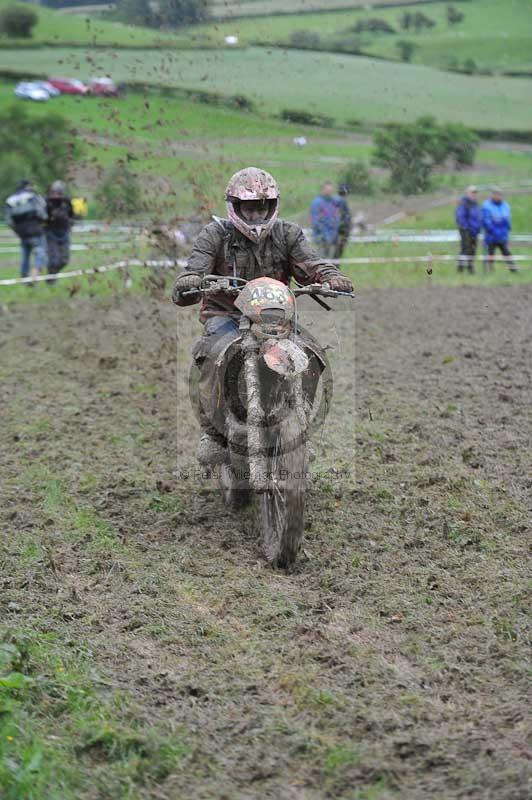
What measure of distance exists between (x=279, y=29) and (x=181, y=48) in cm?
154

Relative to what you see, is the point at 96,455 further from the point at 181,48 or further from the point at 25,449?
the point at 181,48

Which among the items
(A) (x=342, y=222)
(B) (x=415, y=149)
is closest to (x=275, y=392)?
(B) (x=415, y=149)

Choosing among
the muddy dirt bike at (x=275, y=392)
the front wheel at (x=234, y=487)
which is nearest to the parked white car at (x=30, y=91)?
the front wheel at (x=234, y=487)

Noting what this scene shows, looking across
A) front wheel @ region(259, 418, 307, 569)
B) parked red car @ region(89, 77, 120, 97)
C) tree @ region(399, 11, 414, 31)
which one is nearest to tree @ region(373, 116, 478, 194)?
tree @ region(399, 11, 414, 31)

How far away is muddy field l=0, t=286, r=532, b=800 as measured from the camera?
Answer: 13.9 ft

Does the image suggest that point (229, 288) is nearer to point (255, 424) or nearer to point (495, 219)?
point (255, 424)

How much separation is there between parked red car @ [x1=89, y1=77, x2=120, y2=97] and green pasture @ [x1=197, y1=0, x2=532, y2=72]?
54.2 inches

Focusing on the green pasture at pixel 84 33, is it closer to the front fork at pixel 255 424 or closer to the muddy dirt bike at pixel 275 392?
the muddy dirt bike at pixel 275 392

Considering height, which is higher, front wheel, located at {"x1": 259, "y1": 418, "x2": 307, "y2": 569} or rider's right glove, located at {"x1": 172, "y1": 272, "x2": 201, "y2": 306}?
rider's right glove, located at {"x1": 172, "y1": 272, "x2": 201, "y2": 306}

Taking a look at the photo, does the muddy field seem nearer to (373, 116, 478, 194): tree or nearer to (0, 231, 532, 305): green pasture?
(373, 116, 478, 194): tree

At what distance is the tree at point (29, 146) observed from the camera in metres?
33.0

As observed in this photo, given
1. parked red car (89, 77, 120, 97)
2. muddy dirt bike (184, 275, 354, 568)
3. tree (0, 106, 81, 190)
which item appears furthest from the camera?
tree (0, 106, 81, 190)

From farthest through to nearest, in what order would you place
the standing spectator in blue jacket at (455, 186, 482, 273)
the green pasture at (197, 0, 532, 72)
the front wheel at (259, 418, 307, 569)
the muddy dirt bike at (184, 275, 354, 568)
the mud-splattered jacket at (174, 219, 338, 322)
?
the standing spectator in blue jacket at (455, 186, 482, 273)
the green pasture at (197, 0, 532, 72)
the mud-splattered jacket at (174, 219, 338, 322)
the muddy dirt bike at (184, 275, 354, 568)
the front wheel at (259, 418, 307, 569)

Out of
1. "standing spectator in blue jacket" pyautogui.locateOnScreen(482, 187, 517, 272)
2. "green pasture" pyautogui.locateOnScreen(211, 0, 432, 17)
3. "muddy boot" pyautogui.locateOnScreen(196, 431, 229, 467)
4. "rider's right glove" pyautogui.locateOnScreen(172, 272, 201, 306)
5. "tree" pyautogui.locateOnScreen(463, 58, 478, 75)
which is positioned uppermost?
"green pasture" pyautogui.locateOnScreen(211, 0, 432, 17)
